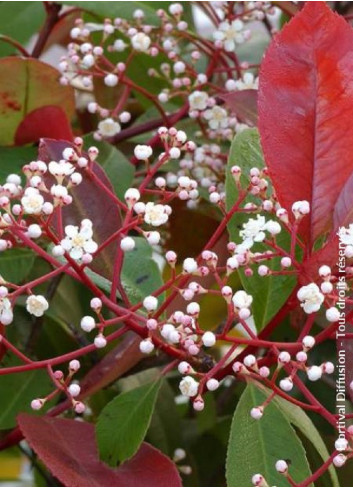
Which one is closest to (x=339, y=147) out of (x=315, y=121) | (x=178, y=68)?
(x=315, y=121)

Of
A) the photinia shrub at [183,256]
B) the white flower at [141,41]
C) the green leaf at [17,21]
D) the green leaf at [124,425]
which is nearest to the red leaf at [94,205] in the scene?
the photinia shrub at [183,256]

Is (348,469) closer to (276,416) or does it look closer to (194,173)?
(276,416)

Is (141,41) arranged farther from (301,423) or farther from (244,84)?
(301,423)

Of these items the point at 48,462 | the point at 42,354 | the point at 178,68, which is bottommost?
the point at 42,354

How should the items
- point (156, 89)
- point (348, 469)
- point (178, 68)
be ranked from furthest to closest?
point (156, 89)
point (178, 68)
point (348, 469)

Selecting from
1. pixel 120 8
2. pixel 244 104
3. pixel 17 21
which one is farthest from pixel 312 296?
pixel 17 21

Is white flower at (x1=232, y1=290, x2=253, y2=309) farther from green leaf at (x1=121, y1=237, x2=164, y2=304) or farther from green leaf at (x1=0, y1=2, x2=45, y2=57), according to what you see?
green leaf at (x1=0, y1=2, x2=45, y2=57)
